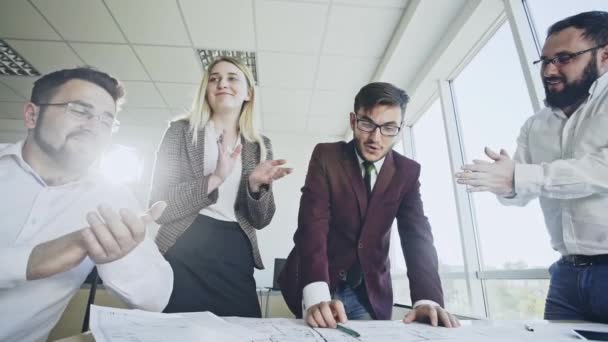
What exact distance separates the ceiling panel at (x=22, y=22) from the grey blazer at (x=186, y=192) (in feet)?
8.61

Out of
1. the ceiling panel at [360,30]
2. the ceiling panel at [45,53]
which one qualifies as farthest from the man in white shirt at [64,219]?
the ceiling panel at [45,53]

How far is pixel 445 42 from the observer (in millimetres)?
2689

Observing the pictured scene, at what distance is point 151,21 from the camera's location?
9.15 ft

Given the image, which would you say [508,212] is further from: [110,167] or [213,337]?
[110,167]

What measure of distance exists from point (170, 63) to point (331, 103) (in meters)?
1.87

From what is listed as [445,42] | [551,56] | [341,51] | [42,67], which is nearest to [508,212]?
[551,56]

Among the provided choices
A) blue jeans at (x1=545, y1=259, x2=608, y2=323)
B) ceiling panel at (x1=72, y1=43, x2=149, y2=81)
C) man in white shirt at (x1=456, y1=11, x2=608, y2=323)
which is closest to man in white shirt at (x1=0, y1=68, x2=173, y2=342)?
man in white shirt at (x1=456, y1=11, x2=608, y2=323)

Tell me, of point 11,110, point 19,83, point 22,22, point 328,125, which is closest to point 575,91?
point 328,125

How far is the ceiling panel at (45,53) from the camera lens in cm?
313

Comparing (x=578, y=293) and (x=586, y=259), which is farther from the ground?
(x=586, y=259)

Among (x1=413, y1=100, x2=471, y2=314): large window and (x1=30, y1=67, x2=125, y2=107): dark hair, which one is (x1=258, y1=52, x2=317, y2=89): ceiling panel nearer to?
(x1=413, y1=100, x2=471, y2=314): large window

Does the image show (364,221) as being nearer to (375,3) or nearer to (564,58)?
(564,58)

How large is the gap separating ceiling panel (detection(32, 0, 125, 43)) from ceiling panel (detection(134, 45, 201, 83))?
0.86 feet

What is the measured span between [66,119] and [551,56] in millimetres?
1694
